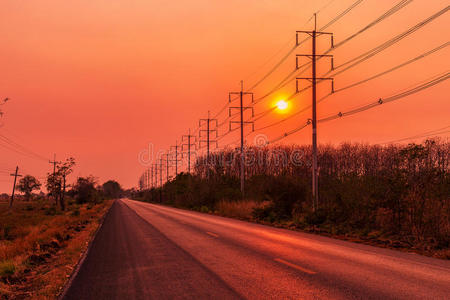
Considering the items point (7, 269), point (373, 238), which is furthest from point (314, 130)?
point (7, 269)

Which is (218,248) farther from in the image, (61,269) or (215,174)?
(215,174)

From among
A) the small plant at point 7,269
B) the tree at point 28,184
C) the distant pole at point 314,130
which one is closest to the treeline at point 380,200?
the distant pole at point 314,130

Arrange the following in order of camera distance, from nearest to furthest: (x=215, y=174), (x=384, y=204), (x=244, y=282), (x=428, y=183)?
(x=244, y=282), (x=428, y=183), (x=384, y=204), (x=215, y=174)

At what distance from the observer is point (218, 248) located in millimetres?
12180

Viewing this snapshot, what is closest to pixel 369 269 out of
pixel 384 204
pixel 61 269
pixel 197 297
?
pixel 197 297

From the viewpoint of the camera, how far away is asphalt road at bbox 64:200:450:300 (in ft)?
21.7

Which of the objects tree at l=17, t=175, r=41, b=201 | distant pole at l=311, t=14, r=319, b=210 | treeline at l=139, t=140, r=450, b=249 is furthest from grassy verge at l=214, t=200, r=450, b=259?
tree at l=17, t=175, r=41, b=201

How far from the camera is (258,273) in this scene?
8133mm

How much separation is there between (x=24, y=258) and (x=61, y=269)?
3.21 m

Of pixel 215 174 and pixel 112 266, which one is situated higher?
pixel 215 174

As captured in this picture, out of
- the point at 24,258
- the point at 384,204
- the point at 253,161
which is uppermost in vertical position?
the point at 253,161

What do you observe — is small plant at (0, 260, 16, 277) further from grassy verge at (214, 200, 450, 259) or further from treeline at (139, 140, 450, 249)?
treeline at (139, 140, 450, 249)

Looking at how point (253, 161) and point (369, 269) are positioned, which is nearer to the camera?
point (369, 269)

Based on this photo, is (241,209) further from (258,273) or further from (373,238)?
(258,273)
